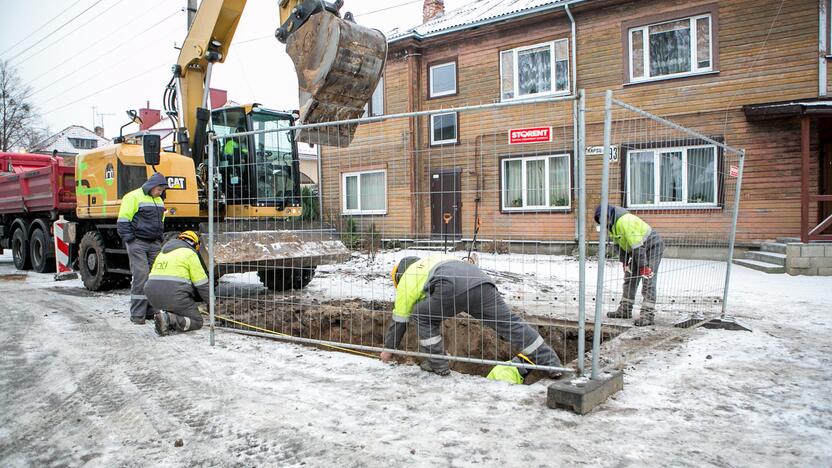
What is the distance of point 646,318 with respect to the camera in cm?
593

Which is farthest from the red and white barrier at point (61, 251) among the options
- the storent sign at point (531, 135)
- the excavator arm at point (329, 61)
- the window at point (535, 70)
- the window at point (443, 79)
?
the window at point (535, 70)

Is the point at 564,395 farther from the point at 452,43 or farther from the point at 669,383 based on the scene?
the point at 452,43

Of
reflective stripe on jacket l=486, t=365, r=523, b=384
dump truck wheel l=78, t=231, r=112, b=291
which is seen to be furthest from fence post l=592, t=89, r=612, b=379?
dump truck wheel l=78, t=231, r=112, b=291

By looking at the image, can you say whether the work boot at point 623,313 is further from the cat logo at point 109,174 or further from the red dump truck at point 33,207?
the red dump truck at point 33,207

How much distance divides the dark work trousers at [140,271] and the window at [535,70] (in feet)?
32.1

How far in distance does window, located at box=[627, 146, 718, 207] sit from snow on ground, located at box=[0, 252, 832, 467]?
1.19 meters

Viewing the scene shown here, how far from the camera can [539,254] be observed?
4352 millimetres

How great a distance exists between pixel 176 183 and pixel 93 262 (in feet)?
8.74

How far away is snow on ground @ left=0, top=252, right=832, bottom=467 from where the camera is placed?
2887 mm

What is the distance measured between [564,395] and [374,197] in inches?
111

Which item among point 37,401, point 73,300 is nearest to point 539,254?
point 37,401

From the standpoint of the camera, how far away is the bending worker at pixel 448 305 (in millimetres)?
4191

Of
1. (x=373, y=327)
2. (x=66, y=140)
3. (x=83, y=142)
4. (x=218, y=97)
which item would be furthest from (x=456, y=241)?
(x=83, y=142)

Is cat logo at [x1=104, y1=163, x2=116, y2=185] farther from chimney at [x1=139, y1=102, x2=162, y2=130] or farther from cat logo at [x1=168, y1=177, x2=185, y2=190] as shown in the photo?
chimney at [x1=139, y1=102, x2=162, y2=130]
